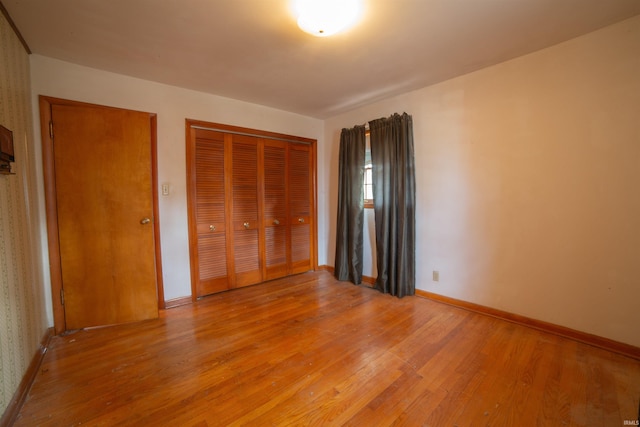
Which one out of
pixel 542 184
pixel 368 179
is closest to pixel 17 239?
pixel 368 179

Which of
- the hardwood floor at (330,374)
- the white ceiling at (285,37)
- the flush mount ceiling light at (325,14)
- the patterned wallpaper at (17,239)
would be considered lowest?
the hardwood floor at (330,374)

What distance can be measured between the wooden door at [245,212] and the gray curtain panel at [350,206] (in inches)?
43.8

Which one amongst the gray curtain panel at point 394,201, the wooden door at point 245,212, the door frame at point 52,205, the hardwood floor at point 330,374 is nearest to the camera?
the hardwood floor at point 330,374

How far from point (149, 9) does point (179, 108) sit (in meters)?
1.24

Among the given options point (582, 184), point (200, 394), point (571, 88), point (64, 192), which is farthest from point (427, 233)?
point (64, 192)

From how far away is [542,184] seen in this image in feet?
6.98

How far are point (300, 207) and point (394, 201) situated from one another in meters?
1.46

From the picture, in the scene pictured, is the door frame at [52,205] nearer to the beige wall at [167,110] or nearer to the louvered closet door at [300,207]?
the beige wall at [167,110]

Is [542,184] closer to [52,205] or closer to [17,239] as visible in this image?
[17,239]

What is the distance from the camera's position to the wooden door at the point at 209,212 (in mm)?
2863

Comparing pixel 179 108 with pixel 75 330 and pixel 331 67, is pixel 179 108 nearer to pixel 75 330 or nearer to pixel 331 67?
pixel 331 67

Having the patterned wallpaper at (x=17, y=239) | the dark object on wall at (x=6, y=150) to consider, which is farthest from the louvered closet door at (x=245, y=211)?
the dark object on wall at (x=6, y=150)

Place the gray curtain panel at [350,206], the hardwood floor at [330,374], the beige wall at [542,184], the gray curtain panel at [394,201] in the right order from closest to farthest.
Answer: the hardwood floor at [330,374] → the beige wall at [542,184] → the gray curtain panel at [394,201] → the gray curtain panel at [350,206]

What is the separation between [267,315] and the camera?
251 cm
